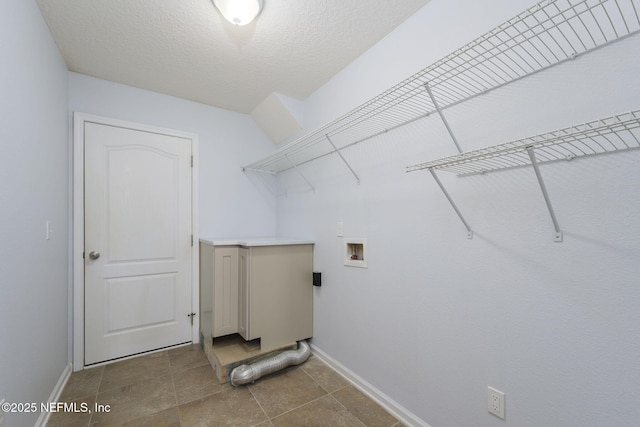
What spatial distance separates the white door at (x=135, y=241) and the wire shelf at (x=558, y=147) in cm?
230

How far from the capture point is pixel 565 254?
39.9 inches

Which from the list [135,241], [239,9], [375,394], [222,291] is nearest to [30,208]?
[135,241]

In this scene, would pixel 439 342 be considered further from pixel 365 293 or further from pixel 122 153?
pixel 122 153

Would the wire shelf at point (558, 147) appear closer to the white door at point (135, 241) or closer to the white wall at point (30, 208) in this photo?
the white wall at point (30, 208)

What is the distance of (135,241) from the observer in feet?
7.76

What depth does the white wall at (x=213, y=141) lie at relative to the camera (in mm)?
2273

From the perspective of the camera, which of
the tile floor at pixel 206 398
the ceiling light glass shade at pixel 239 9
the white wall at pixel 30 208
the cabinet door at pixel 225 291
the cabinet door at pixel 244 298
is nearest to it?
the white wall at pixel 30 208

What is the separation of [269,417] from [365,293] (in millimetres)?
943

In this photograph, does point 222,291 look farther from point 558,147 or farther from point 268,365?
point 558,147

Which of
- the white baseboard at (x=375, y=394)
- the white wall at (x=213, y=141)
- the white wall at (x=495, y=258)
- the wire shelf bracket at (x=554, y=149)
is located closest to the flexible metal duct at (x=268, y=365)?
the white baseboard at (x=375, y=394)

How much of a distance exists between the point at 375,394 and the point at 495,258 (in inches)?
47.3

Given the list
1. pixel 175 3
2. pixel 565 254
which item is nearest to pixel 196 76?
pixel 175 3

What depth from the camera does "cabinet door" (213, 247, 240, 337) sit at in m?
2.18

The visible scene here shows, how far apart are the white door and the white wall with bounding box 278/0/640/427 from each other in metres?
1.61
